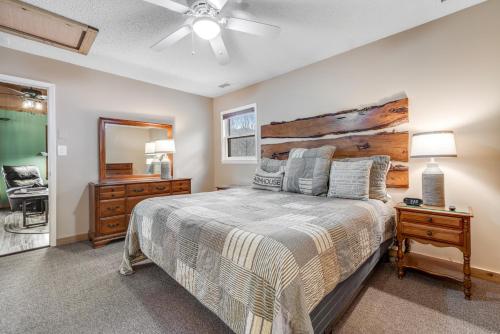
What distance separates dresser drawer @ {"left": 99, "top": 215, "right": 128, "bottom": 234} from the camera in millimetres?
3014

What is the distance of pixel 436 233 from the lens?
187 centimetres

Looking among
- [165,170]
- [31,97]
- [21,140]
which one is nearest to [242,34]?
[165,170]

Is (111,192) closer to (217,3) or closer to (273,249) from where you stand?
(217,3)

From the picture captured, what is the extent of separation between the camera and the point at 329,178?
2525 mm

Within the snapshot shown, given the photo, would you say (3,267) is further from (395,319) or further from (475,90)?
(475,90)

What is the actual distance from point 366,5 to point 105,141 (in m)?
3.76

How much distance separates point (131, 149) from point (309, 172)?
2920 mm

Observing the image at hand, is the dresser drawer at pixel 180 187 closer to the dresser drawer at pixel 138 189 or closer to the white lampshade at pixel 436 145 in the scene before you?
the dresser drawer at pixel 138 189

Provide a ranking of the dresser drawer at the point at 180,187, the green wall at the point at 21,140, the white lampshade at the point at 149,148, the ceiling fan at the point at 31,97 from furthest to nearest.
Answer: the green wall at the point at 21,140, the ceiling fan at the point at 31,97, the white lampshade at the point at 149,148, the dresser drawer at the point at 180,187

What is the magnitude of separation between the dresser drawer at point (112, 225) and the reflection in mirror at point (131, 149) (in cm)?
79

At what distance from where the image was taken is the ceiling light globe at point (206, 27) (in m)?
1.82

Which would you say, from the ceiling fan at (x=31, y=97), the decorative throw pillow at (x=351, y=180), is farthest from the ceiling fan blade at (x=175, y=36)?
the ceiling fan at (x=31, y=97)

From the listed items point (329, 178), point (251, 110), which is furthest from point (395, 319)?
point (251, 110)

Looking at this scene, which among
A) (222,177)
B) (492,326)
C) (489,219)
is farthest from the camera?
(222,177)
